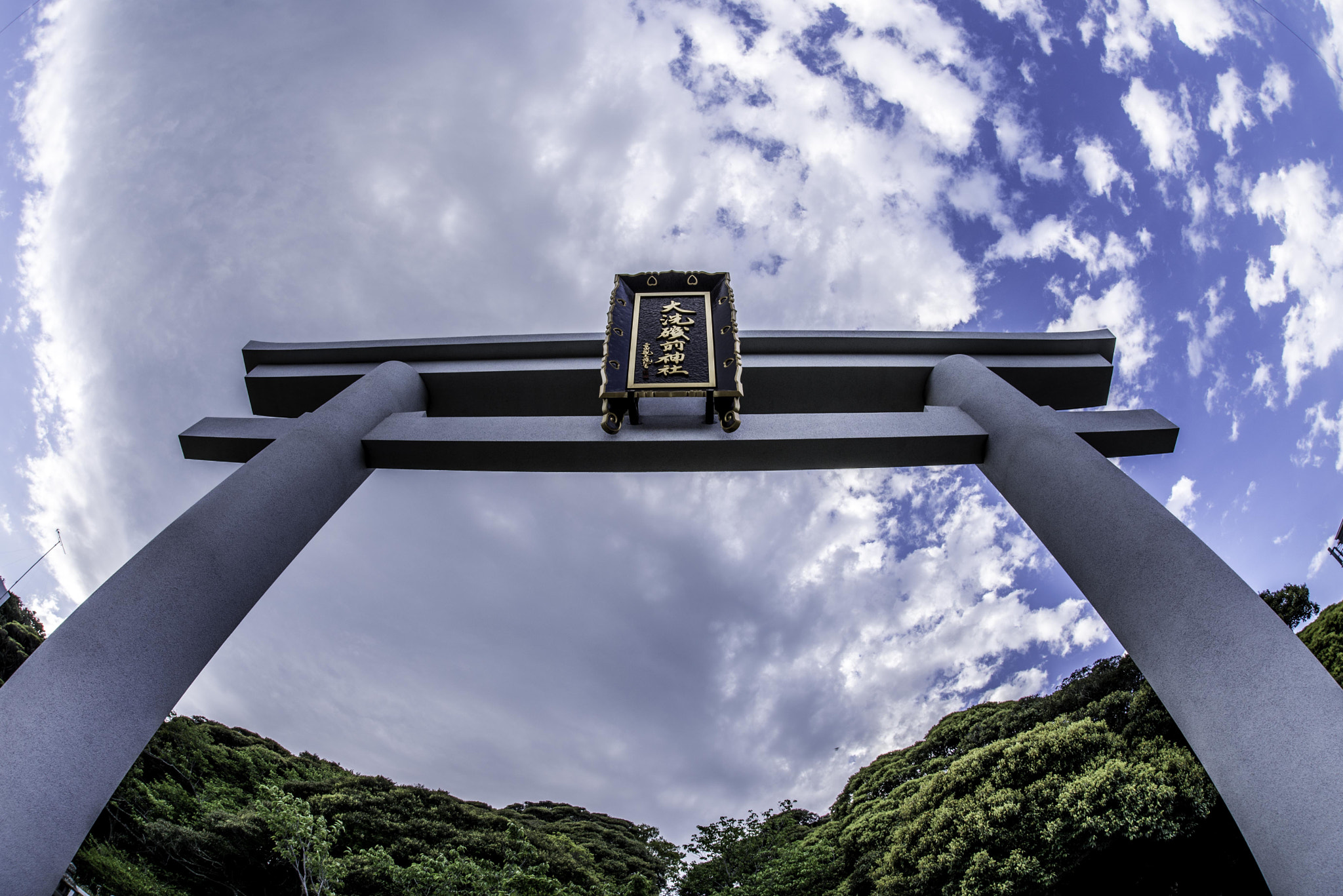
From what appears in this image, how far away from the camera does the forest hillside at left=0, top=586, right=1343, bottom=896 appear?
31.8 ft

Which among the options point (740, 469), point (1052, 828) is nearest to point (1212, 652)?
point (740, 469)

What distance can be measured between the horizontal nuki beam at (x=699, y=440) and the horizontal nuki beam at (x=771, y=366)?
1.28m

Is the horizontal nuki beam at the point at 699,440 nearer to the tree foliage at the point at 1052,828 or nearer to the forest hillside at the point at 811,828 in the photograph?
the tree foliage at the point at 1052,828

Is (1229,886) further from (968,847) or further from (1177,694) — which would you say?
(1177,694)

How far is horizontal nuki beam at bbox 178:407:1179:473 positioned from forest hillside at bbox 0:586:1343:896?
697 cm

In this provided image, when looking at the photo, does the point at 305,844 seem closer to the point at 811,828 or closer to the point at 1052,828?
the point at 811,828

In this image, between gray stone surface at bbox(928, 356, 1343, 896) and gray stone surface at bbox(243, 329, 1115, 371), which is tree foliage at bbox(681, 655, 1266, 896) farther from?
gray stone surface at bbox(928, 356, 1343, 896)

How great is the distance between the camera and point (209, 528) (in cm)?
454

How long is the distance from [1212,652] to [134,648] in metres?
6.75

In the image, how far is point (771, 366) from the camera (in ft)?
24.2

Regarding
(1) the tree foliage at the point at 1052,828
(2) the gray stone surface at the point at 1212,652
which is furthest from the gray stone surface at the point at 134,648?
(1) the tree foliage at the point at 1052,828

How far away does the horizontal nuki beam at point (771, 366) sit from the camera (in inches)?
296

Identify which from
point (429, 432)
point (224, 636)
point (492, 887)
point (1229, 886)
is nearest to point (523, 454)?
point (429, 432)

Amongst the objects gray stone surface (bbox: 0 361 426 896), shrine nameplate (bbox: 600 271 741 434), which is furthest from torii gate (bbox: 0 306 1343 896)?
shrine nameplate (bbox: 600 271 741 434)
